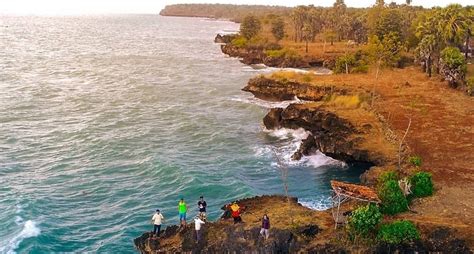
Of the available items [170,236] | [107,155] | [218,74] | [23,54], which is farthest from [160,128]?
[23,54]

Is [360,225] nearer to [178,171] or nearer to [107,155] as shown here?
[178,171]

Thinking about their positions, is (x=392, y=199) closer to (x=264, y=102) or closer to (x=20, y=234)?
(x=20, y=234)

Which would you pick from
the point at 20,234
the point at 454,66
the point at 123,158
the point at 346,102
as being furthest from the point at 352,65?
the point at 20,234

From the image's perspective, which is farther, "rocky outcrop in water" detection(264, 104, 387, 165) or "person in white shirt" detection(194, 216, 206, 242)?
"rocky outcrop in water" detection(264, 104, 387, 165)

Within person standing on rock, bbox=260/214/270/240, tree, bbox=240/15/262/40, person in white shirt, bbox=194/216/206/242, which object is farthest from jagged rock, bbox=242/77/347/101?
tree, bbox=240/15/262/40

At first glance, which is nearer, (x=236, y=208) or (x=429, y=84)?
(x=236, y=208)

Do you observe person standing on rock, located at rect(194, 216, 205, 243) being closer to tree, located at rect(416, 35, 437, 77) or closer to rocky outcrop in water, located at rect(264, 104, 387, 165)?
rocky outcrop in water, located at rect(264, 104, 387, 165)
